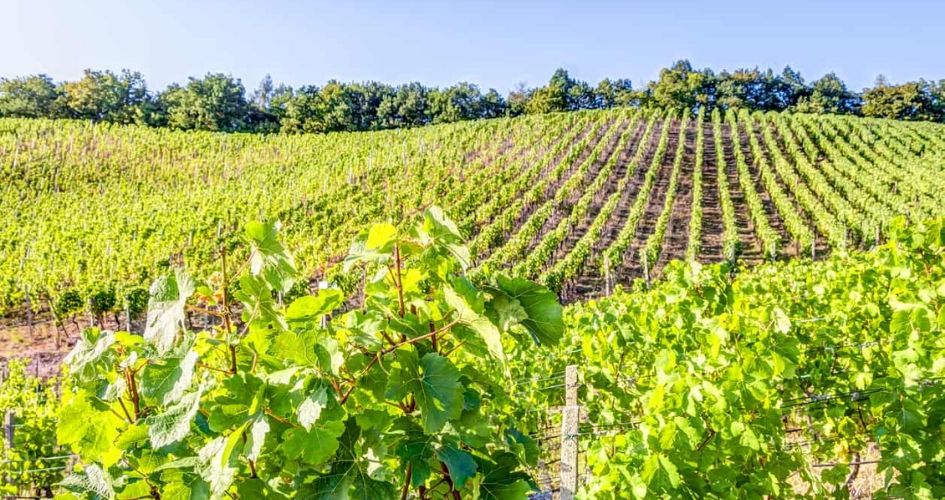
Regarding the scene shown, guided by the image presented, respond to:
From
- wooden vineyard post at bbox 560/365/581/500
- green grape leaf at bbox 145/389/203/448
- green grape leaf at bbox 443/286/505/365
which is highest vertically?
green grape leaf at bbox 443/286/505/365

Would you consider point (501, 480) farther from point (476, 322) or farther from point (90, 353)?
point (90, 353)

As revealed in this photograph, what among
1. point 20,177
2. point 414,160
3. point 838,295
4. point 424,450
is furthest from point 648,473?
point 20,177

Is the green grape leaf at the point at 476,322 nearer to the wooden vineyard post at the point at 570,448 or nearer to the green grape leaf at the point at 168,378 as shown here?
the green grape leaf at the point at 168,378

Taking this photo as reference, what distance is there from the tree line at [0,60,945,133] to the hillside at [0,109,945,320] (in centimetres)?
1706

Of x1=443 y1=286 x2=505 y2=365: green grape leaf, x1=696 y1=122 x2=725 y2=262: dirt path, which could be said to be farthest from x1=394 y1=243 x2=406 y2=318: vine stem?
x1=696 y1=122 x2=725 y2=262: dirt path

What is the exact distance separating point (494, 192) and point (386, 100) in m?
40.4

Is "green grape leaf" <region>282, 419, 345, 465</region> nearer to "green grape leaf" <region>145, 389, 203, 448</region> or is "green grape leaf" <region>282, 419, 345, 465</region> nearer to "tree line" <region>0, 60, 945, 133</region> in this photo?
"green grape leaf" <region>145, 389, 203, 448</region>

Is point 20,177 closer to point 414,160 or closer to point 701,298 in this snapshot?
point 414,160

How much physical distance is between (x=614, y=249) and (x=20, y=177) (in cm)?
2985

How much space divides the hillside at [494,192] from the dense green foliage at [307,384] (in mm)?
13617

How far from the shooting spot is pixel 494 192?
91.4 feet

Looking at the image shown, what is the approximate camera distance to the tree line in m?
57.9

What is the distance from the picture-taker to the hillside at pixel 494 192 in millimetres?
20625

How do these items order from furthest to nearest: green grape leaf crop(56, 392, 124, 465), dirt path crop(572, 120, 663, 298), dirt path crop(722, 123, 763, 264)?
dirt path crop(722, 123, 763, 264), dirt path crop(572, 120, 663, 298), green grape leaf crop(56, 392, 124, 465)
